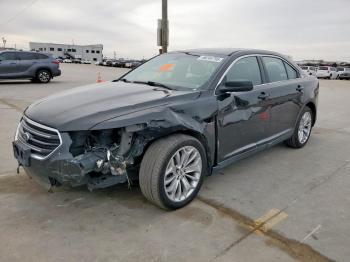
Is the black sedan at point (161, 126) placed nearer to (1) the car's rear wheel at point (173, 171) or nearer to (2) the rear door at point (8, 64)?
(1) the car's rear wheel at point (173, 171)

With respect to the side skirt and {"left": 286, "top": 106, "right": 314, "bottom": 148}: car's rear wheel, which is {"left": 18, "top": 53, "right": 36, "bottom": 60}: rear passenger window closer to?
{"left": 286, "top": 106, "right": 314, "bottom": 148}: car's rear wheel

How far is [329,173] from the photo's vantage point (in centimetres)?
446

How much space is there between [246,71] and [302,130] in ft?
6.36

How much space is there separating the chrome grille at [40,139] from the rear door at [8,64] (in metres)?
12.0

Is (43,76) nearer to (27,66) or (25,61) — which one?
(27,66)

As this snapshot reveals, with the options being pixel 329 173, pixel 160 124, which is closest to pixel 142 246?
pixel 160 124

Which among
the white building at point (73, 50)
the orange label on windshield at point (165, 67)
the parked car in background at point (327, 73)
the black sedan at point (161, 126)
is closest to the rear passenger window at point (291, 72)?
the black sedan at point (161, 126)

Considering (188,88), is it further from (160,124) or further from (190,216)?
(190,216)

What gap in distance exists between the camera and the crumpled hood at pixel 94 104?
116 inches

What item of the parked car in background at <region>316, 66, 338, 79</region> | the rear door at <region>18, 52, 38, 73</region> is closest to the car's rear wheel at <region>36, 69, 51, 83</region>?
the rear door at <region>18, 52, 38, 73</region>

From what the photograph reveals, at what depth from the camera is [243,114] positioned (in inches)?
157

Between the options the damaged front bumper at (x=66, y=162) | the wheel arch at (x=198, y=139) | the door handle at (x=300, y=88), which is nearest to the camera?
the damaged front bumper at (x=66, y=162)

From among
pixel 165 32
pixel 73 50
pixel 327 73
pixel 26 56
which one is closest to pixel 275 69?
pixel 165 32

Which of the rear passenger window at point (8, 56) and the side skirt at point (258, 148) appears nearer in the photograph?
the side skirt at point (258, 148)
